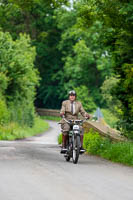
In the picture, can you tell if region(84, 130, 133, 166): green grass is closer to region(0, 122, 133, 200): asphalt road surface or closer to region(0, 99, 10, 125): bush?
region(0, 122, 133, 200): asphalt road surface

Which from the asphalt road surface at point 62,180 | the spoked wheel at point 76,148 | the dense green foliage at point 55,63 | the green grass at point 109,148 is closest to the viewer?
the asphalt road surface at point 62,180

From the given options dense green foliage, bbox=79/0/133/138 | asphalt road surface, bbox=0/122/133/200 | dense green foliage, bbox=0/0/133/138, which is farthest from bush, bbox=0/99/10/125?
asphalt road surface, bbox=0/122/133/200

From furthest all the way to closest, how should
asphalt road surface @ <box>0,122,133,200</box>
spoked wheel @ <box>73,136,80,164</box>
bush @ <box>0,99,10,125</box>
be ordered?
1. bush @ <box>0,99,10,125</box>
2. spoked wheel @ <box>73,136,80,164</box>
3. asphalt road surface @ <box>0,122,133,200</box>

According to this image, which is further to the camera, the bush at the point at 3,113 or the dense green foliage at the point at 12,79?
the dense green foliage at the point at 12,79

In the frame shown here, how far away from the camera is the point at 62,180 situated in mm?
9883

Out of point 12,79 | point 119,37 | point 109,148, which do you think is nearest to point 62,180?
point 109,148

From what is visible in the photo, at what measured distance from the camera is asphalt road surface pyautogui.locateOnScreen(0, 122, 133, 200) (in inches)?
328

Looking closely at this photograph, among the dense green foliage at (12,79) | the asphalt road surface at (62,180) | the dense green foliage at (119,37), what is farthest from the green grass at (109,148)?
the dense green foliage at (12,79)

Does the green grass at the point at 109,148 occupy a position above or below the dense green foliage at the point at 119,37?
below

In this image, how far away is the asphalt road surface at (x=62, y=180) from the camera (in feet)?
27.4

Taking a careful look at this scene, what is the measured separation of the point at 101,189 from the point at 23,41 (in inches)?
1556

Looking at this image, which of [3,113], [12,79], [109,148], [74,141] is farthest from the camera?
[12,79]

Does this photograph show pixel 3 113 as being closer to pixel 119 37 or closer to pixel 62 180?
pixel 119 37

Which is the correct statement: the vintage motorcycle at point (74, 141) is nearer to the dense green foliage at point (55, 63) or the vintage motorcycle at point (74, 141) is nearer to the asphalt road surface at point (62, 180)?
the asphalt road surface at point (62, 180)
